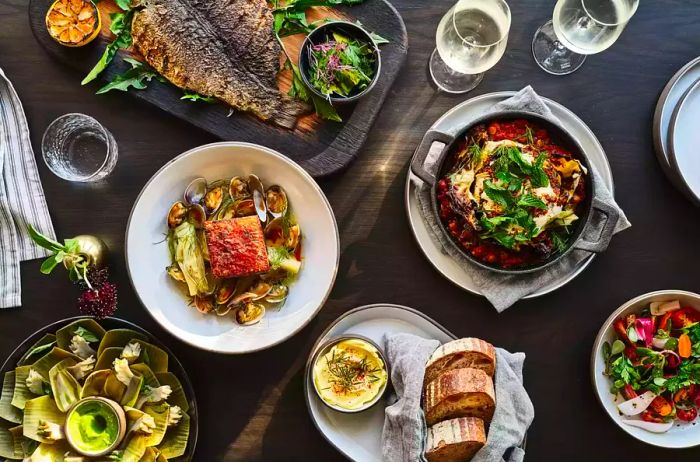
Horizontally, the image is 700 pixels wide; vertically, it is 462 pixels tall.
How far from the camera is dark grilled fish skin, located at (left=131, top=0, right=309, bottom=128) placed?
2.33 metres

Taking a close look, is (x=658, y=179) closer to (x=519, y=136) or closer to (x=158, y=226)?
(x=519, y=136)

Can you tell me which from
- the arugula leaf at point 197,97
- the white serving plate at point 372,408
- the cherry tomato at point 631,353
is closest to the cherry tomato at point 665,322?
the cherry tomato at point 631,353

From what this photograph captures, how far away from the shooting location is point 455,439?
217 cm

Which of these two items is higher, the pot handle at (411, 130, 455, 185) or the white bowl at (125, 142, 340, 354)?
the pot handle at (411, 130, 455, 185)

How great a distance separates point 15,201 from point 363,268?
4.30 feet

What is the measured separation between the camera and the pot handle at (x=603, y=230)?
221cm

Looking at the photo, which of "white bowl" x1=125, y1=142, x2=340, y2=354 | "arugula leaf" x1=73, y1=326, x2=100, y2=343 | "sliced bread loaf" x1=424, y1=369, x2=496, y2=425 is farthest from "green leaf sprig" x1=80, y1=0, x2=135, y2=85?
"sliced bread loaf" x1=424, y1=369, x2=496, y2=425

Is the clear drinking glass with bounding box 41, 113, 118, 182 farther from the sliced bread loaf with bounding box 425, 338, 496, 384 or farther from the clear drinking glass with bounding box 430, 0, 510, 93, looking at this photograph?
the sliced bread loaf with bounding box 425, 338, 496, 384

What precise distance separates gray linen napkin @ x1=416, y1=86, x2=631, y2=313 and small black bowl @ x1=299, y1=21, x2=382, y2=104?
0.33 m

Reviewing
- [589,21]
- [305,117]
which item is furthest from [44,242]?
[589,21]

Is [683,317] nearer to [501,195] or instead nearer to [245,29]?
[501,195]

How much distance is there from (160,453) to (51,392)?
1.40ft

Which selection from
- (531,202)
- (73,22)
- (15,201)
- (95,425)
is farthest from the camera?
(15,201)

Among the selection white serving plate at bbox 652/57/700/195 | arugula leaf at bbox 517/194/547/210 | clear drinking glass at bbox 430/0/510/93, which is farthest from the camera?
white serving plate at bbox 652/57/700/195
